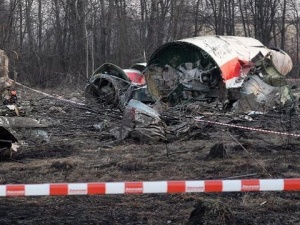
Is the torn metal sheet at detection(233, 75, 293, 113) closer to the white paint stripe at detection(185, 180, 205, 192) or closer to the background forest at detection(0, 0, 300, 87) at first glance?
the white paint stripe at detection(185, 180, 205, 192)

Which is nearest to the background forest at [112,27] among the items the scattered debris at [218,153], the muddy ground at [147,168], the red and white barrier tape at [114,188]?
the muddy ground at [147,168]

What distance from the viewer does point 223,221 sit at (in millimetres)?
4543

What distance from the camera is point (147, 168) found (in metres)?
7.60

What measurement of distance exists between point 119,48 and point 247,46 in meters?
18.8

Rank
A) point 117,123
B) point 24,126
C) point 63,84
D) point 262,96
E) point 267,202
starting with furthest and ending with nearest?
point 63,84
point 262,96
point 117,123
point 24,126
point 267,202

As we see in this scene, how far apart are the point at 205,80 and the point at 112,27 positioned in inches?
876

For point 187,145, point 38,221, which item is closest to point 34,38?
point 187,145

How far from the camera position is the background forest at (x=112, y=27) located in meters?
32.2

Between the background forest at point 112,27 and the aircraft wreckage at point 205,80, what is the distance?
14.3m

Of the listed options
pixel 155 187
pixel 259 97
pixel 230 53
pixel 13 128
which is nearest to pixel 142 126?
pixel 13 128

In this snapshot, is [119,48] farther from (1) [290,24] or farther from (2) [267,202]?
(2) [267,202]

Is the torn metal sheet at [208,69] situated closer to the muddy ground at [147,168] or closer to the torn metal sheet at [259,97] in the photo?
the torn metal sheet at [259,97]

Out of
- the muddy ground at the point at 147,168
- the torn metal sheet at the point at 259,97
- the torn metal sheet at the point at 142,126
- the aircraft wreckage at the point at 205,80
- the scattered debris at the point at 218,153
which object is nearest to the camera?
the muddy ground at the point at 147,168

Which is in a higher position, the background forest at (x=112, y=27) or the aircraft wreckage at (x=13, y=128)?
the background forest at (x=112, y=27)
